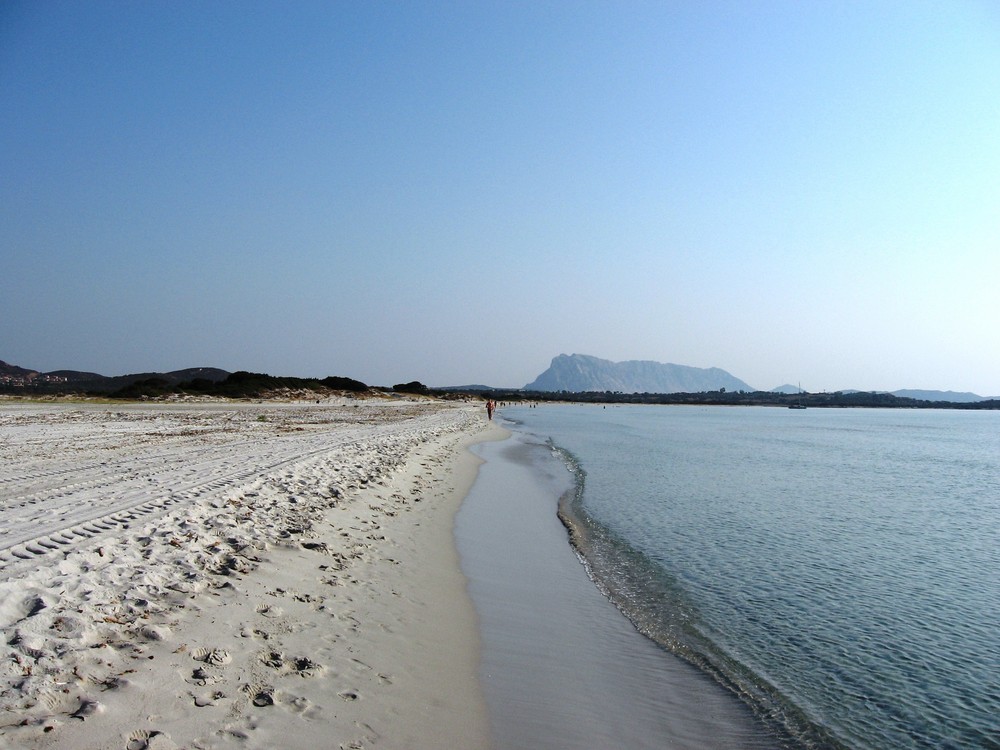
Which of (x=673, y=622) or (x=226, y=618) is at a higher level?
(x=226, y=618)

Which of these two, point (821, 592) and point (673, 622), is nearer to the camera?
point (673, 622)

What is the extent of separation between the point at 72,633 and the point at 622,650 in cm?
535

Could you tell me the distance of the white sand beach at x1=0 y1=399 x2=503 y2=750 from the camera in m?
3.86

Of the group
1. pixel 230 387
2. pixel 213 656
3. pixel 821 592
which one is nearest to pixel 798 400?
pixel 230 387

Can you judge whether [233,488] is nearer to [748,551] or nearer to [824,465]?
[748,551]

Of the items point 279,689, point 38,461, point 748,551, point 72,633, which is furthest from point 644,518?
point 38,461

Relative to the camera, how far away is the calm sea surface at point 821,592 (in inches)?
221

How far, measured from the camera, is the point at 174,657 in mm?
4527

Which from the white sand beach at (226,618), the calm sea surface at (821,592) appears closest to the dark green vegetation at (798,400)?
the calm sea surface at (821,592)

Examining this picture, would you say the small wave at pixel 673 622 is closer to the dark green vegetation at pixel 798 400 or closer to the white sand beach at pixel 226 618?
the white sand beach at pixel 226 618

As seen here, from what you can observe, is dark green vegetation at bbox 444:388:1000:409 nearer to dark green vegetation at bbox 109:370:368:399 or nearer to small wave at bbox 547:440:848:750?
dark green vegetation at bbox 109:370:368:399

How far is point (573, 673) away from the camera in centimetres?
584

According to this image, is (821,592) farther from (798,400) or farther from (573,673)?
(798,400)

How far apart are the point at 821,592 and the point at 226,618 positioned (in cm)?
846
